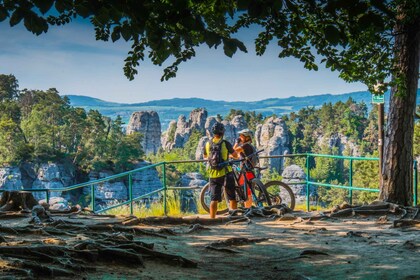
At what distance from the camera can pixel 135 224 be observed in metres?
8.93

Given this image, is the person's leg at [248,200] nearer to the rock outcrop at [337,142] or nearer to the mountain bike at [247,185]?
the mountain bike at [247,185]

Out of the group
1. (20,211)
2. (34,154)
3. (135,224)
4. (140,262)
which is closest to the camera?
(140,262)

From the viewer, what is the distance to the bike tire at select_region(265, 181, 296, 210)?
36.2 feet

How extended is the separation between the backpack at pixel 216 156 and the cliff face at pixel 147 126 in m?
118

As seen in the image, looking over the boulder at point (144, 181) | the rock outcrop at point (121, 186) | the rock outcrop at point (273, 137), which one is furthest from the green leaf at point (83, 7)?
the rock outcrop at point (273, 137)

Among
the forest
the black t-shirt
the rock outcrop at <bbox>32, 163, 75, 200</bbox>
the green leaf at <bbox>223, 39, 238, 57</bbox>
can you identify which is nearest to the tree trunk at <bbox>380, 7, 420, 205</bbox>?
the black t-shirt

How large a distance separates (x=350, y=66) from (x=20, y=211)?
6.00 metres

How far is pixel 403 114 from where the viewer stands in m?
9.90

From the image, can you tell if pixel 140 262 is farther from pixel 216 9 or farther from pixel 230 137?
pixel 230 137

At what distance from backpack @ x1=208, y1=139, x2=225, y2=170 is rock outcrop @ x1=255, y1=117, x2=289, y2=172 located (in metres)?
99.2

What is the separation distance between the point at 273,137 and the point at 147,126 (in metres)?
30.0

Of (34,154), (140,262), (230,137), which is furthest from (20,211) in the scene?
(230,137)

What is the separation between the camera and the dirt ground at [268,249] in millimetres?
5438

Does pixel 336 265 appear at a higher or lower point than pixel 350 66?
lower
